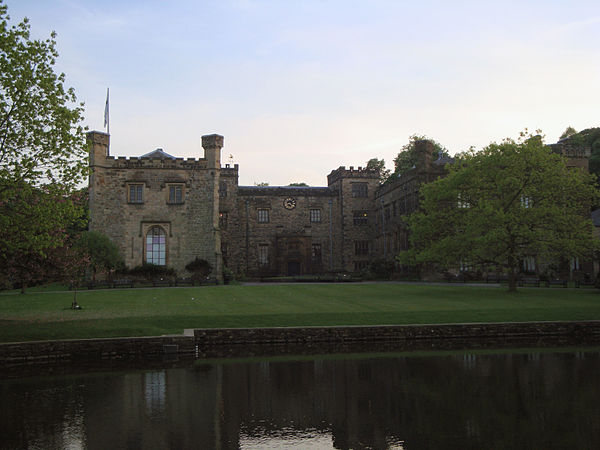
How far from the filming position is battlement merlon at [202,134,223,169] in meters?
42.3

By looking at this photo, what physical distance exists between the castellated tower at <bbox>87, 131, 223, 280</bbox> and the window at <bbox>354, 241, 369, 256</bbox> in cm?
1832

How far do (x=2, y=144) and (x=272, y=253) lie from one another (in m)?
38.6

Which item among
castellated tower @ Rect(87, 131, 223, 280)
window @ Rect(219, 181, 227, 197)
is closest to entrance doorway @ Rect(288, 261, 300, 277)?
window @ Rect(219, 181, 227, 197)

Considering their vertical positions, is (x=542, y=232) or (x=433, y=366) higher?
(x=542, y=232)

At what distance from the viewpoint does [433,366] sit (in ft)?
46.3

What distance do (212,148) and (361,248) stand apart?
67.7 feet

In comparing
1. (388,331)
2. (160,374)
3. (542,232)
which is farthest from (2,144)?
(542,232)

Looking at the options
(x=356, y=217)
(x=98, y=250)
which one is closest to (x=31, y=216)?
(x=98, y=250)

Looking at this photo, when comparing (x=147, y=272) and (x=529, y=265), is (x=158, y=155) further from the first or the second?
(x=529, y=265)

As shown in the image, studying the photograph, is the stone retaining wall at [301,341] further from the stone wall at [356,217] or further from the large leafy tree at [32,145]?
the stone wall at [356,217]

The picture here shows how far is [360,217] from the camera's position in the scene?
56656mm

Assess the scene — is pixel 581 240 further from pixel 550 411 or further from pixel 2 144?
pixel 2 144

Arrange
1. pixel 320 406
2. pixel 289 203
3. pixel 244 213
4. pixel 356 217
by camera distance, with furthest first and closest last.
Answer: pixel 356 217 → pixel 289 203 → pixel 244 213 → pixel 320 406

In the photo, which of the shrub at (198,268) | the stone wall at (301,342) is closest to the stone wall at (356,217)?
the shrub at (198,268)
